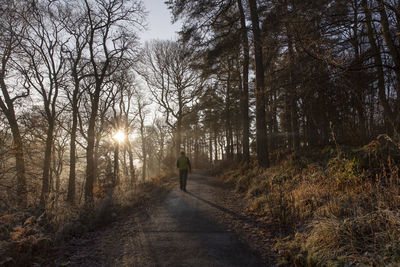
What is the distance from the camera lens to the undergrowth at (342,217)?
7.93ft

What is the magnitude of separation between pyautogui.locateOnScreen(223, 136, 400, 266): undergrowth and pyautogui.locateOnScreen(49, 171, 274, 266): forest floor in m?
0.40

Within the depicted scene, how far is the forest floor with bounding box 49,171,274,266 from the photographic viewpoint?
312cm

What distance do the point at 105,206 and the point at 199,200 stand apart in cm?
302

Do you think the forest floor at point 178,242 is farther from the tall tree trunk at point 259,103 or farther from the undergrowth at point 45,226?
the tall tree trunk at point 259,103

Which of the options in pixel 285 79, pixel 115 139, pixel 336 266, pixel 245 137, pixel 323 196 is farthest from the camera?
pixel 115 139

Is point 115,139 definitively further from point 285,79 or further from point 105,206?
point 285,79

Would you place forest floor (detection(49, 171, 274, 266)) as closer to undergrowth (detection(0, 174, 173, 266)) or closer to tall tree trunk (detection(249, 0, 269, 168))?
undergrowth (detection(0, 174, 173, 266))

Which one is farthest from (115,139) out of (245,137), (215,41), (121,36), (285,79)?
(285,79)

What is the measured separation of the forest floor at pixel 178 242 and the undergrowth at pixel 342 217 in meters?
0.40

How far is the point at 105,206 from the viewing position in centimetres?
583

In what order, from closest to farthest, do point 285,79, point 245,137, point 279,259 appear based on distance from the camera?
point 279,259 < point 285,79 < point 245,137

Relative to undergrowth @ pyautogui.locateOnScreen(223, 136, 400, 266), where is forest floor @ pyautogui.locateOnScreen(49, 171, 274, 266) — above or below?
below

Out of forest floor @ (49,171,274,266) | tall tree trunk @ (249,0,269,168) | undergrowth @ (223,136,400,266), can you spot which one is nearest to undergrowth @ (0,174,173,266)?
forest floor @ (49,171,274,266)

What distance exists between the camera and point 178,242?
3.69 m
